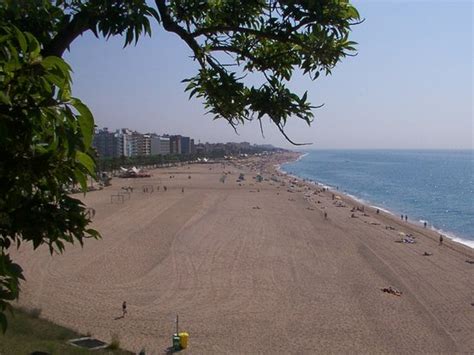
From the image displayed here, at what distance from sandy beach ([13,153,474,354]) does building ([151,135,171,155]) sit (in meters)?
140

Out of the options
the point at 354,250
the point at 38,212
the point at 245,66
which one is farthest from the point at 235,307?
the point at 38,212

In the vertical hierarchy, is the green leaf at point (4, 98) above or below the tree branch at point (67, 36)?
below

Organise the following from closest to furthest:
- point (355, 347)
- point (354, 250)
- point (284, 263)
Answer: point (355, 347) → point (284, 263) → point (354, 250)

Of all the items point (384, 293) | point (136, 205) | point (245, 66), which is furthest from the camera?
point (136, 205)

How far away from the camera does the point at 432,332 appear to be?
1454 centimetres

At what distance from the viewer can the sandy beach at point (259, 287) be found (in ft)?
44.7

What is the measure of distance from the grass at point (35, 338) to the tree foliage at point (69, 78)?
4393mm

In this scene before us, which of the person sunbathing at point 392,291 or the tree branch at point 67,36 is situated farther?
the person sunbathing at point 392,291

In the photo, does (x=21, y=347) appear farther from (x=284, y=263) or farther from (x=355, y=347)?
(x=284, y=263)

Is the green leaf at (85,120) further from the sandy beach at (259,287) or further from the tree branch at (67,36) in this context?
the sandy beach at (259,287)

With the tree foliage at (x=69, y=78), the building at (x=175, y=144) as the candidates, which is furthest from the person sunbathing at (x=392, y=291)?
the building at (x=175, y=144)

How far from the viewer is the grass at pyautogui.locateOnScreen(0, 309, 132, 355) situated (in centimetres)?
684

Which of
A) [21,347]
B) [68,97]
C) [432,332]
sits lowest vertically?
[432,332]

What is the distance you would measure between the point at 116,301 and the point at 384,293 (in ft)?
31.1
